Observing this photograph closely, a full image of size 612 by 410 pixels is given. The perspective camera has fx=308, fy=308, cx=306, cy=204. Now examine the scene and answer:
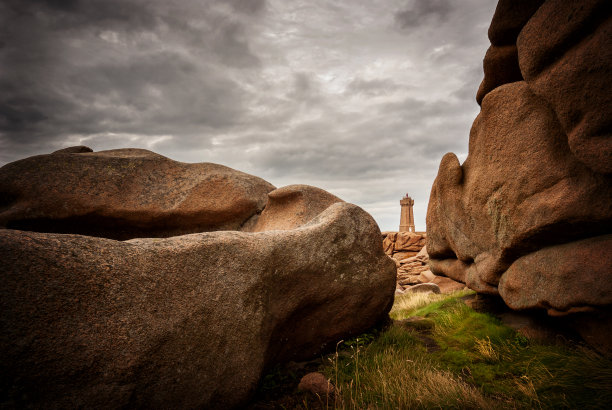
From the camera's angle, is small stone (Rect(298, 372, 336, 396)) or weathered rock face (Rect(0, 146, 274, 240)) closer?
small stone (Rect(298, 372, 336, 396))

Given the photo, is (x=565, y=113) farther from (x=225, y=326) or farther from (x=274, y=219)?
(x=274, y=219)

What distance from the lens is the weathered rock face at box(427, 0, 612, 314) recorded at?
3195 millimetres

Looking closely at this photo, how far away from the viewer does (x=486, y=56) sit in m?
5.23

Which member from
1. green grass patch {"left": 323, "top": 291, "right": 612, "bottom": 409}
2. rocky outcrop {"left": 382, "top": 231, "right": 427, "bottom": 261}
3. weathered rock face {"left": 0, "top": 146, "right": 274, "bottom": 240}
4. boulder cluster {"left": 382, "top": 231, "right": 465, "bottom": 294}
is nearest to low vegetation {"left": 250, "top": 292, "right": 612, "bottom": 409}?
green grass patch {"left": 323, "top": 291, "right": 612, "bottom": 409}

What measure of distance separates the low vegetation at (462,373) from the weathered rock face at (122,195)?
3.35m

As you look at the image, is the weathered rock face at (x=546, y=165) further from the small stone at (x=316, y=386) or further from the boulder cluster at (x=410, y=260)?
the boulder cluster at (x=410, y=260)

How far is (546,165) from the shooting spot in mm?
4188

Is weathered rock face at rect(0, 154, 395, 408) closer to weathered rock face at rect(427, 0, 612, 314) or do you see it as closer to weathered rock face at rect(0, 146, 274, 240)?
weathered rock face at rect(0, 146, 274, 240)

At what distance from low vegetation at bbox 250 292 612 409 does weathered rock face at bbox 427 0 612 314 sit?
2.20ft

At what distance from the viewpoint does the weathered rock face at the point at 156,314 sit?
229 centimetres

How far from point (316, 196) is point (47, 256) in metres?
4.88

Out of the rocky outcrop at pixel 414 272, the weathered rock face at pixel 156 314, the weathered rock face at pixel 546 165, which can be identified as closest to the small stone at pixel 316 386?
the weathered rock face at pixel 156 314

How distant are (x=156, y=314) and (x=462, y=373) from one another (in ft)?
13.3

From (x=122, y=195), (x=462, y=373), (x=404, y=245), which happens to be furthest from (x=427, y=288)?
(x=122, y=195)
